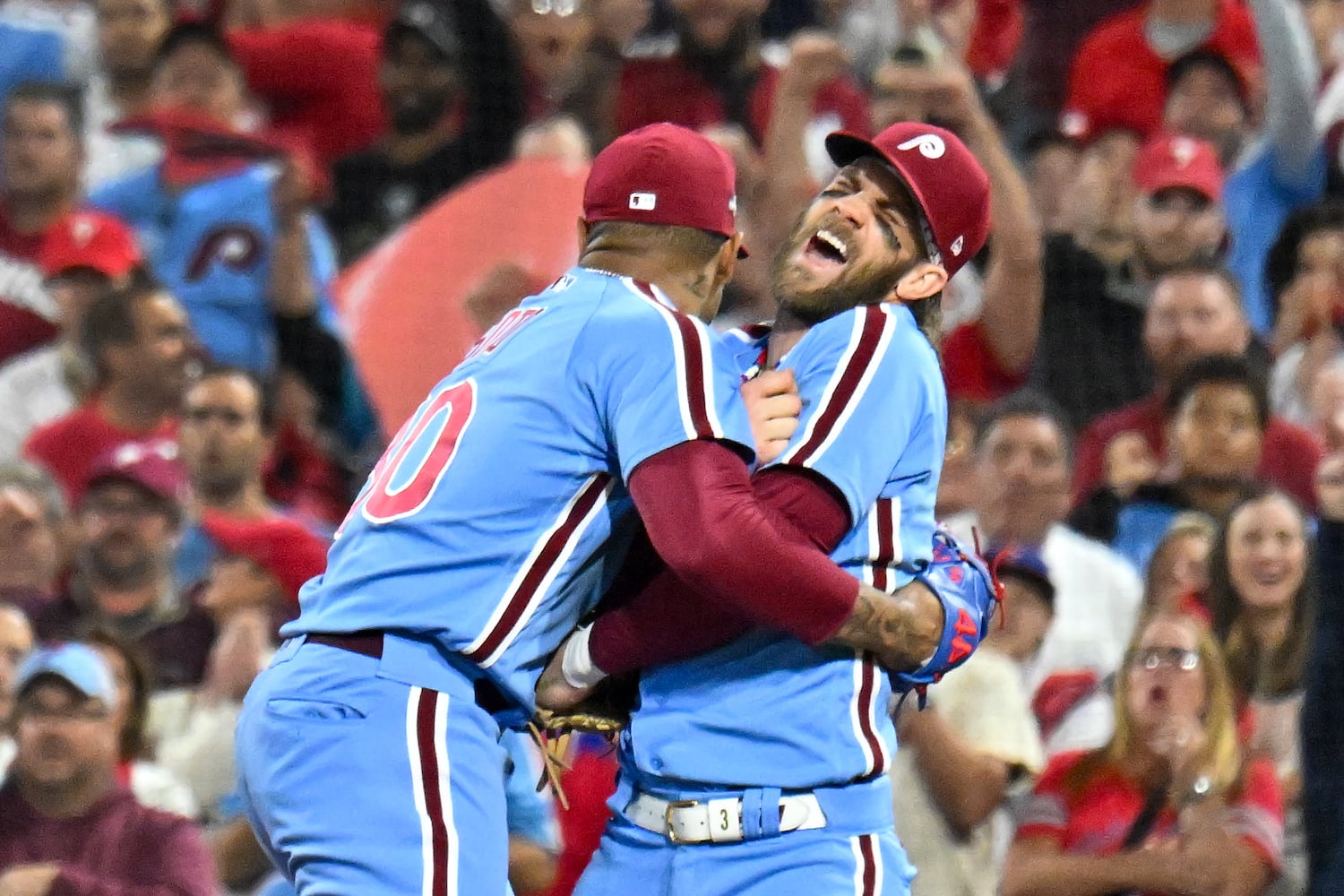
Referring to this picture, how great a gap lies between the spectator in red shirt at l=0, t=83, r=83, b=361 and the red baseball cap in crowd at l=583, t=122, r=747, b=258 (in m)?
3.43

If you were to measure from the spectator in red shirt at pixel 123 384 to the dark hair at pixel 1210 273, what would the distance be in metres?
2.64

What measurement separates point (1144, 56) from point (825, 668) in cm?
389

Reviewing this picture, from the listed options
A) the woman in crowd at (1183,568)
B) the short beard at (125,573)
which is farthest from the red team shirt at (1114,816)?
the short beard at (125,573)

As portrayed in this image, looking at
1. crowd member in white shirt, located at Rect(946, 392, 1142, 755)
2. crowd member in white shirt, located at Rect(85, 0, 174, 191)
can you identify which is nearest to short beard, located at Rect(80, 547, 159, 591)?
crowd member in white shirt, located at Rect(85, 0, 174, 191)

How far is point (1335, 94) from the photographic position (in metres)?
5.75

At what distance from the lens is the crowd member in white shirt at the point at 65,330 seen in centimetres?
536

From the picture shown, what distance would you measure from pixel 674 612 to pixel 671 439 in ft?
0.88

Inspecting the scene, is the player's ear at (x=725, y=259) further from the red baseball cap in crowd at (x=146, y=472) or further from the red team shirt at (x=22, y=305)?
the red team shirt at (x=22, y=305)

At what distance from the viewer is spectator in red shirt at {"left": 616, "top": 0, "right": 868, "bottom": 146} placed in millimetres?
5719

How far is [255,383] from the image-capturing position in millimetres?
5191

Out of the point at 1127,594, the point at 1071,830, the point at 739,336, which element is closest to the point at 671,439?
the point at 739,336

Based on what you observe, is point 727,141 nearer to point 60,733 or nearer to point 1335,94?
point 1335,94

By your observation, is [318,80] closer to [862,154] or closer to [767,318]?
[767,318]

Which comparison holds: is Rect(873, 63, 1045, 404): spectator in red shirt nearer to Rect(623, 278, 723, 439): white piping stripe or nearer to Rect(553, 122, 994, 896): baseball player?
Rect(553, 122, 994, 896): baseball player
